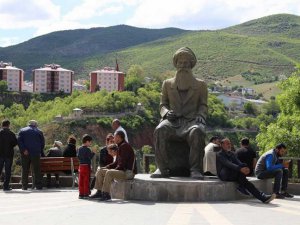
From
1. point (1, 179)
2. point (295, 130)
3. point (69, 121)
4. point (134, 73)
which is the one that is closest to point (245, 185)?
point (1, 179)

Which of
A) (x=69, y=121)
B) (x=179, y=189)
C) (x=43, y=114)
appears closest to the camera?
(x=179, y=189)

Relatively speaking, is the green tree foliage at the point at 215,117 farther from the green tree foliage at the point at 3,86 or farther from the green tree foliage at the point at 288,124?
the green tree foliage at the point at 288,124

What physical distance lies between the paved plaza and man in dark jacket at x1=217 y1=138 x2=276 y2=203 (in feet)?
0.73

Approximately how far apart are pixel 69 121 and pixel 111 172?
134 metres

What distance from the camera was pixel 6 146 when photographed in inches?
649

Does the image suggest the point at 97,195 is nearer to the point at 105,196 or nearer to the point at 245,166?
the point at 105,196

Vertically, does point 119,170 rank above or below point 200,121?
below

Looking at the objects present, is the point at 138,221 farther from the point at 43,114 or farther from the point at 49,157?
the point at 43,114

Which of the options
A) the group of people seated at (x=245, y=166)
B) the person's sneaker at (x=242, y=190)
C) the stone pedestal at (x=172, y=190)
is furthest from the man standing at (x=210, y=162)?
the stone pedestal at (x=172, y=190)

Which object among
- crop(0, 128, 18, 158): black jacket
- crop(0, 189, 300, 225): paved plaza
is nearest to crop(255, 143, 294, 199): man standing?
crop(0, 189, 300, 225): paved plaza

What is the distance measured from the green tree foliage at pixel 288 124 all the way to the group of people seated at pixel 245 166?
76.3ft

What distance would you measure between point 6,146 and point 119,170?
14.0 ft

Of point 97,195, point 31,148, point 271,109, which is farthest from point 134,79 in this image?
point 97,195

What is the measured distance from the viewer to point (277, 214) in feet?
37.2
